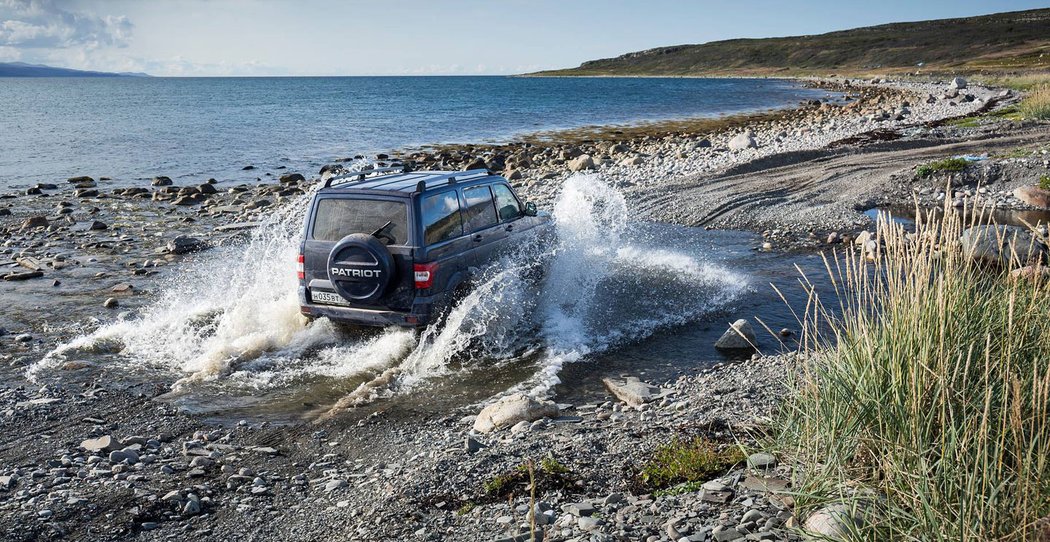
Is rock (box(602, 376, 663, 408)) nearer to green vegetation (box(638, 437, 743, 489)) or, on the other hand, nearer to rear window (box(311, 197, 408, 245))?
green vegetation (box(638, 437, 743, 489))

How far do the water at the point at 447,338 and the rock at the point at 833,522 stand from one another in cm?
446

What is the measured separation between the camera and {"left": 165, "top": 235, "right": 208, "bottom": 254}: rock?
17359 millimetres

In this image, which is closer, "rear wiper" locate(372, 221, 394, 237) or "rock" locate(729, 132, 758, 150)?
"rear wiper" locate(372, 221, 394, 237)

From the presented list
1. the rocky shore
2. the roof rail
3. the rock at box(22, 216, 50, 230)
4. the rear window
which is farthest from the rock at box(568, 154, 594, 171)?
the rear window

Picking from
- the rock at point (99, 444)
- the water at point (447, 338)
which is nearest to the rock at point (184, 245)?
the water at point (447, 338)

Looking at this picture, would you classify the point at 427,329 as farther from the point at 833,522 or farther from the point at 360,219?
the point at 833,522

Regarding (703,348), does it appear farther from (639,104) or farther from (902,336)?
(639,104)

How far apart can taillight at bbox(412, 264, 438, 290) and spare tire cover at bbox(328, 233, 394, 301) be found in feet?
1.01

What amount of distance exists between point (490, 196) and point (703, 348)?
3701 millimetres

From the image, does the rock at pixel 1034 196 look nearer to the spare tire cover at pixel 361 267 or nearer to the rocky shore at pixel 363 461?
the rocky shore at pixel 363 461

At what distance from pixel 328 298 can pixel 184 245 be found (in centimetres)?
940

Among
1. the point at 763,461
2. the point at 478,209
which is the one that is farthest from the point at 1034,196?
the point at 763,461

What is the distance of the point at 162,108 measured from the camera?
79875 mm

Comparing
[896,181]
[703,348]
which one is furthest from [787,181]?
[703,348]
